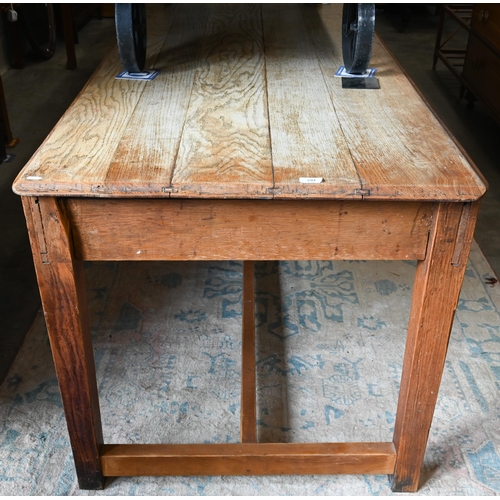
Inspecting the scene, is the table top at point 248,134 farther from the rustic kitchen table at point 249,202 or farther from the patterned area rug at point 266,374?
the patterned area rug at point 266,374

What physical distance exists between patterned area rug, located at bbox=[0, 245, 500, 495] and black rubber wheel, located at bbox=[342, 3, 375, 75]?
0.78 metres

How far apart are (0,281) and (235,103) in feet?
3.78

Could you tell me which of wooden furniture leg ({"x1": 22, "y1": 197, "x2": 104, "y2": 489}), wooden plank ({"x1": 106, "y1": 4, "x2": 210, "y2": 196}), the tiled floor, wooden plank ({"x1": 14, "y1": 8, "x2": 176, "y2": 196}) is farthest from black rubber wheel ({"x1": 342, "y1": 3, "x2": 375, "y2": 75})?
the tiled floor

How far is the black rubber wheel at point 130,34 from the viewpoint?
142 centimetres

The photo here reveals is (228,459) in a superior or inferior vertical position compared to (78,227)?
inferior

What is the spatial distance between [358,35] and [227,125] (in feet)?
1.38

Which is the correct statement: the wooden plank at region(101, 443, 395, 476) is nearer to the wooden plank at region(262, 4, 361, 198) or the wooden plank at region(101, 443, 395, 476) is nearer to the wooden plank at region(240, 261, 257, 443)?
the wooden plank at region(240, 261, 257, 443)

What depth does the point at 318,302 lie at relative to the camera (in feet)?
6.63

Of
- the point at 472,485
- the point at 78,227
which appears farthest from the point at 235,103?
the point at 472,485

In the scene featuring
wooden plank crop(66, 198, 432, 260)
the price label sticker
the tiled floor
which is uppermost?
the price label sticker

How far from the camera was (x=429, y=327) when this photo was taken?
1188 millimetres

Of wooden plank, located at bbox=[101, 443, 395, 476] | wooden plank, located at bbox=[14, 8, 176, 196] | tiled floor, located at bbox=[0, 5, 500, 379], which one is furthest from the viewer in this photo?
tiled floor, located at bbox=[0, 5, 500, 379]

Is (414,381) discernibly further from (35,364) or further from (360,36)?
(35,364)

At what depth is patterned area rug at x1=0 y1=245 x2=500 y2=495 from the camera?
1.43m
